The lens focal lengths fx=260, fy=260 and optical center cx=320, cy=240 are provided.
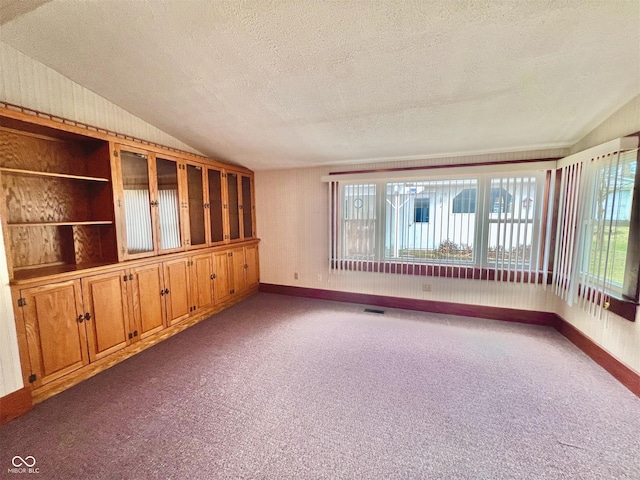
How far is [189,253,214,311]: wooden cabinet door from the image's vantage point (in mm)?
3150

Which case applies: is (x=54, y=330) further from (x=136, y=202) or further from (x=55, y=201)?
(x=136, y=202)

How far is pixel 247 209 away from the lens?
164 inches

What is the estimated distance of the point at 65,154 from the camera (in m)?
2.29

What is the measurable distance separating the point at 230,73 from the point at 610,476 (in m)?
3.32

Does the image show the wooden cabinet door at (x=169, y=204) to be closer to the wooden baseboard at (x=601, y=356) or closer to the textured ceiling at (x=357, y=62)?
the textured ceiling at (x=357, y=62)

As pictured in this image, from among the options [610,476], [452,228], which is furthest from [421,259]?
[610,476]

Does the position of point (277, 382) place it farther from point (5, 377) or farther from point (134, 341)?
point (5, 377)

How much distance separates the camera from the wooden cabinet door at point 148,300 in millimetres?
2512

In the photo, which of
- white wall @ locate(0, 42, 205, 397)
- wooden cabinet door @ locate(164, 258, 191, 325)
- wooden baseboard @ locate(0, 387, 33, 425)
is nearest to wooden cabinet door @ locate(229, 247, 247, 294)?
wooden cabinet door @ locate(164, 258, 191, 325)

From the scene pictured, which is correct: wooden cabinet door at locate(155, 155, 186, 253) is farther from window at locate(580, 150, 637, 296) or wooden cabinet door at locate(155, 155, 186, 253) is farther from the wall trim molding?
window at locate(580, 150, 637, 296)

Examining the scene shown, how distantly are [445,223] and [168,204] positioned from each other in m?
3.25

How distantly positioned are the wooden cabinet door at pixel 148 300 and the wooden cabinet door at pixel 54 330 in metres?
0.44

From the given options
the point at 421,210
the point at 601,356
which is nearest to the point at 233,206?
the point at 421,210

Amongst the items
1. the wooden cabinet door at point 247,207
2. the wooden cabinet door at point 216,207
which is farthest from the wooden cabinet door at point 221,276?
the wooden cabinet door at point 247,207
